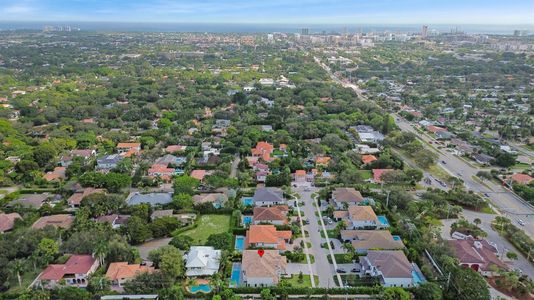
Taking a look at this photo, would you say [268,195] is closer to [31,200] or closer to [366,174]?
[366,174]

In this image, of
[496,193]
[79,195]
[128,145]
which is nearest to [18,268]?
[79,195]

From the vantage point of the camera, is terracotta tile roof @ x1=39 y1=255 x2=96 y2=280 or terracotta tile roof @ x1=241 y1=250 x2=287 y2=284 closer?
terracotta tile roof @ x1=39 y1=255 x2=96 y2=280

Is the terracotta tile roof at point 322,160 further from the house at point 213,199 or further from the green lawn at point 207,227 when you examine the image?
the green lawn at point 207,227

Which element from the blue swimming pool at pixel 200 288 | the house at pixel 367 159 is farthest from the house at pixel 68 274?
the house at pixel 367 159

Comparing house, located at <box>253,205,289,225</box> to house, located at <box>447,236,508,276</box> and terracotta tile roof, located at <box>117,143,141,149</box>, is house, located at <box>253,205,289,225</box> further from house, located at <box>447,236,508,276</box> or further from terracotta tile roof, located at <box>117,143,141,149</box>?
terracotta tile roof, located at <box>117,143,141,149</box>

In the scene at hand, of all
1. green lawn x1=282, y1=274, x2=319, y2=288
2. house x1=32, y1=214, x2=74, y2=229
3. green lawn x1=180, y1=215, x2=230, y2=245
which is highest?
house x1=32, y1=214, x2=74, y2=229

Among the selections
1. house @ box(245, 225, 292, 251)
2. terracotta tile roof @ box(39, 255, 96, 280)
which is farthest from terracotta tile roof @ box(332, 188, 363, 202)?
terracotta tile roof @ box(39, 255, 96, 280)
